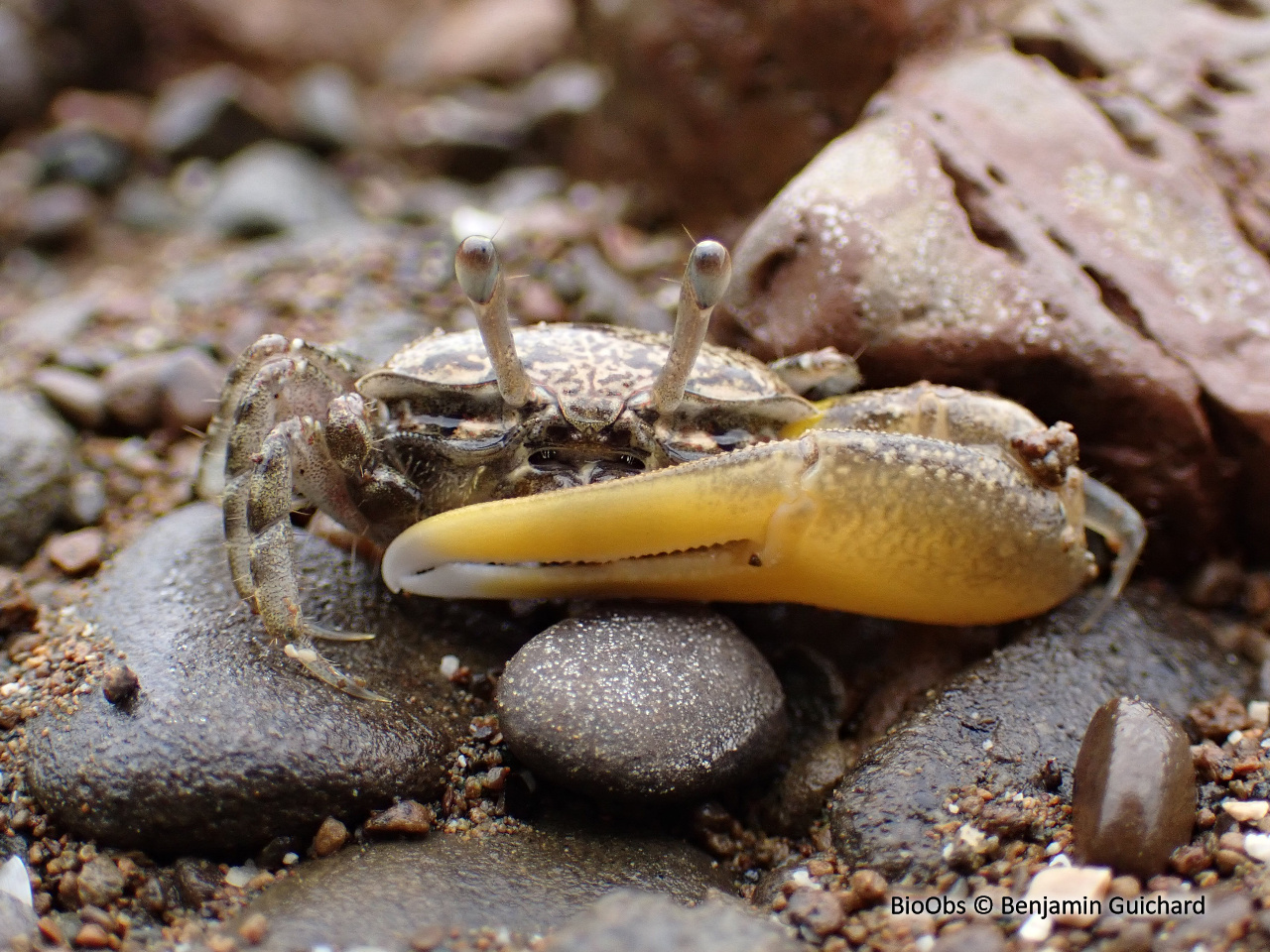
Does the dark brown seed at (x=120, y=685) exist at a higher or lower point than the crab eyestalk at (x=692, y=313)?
lower

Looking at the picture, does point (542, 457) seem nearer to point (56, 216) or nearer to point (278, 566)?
point (278, 566)

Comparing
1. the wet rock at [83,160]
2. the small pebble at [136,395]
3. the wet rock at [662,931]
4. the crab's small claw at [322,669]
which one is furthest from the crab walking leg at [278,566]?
the wet rock at [83,160]

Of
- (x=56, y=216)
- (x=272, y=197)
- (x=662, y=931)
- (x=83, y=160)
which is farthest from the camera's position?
(x=83, y=160)

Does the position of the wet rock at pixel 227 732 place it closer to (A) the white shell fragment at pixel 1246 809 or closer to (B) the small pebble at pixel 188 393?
(B) the small pebble at pixel 188 393

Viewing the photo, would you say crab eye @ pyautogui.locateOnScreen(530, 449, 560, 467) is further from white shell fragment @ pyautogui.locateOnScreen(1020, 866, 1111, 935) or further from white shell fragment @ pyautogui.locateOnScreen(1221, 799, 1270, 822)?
white shell fragment @ pyautogui.locateOnScreen(1221, 799, 1270, 822)

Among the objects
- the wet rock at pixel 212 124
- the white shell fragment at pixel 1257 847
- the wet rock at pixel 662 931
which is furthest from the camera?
the wet rock at pixel 212 124

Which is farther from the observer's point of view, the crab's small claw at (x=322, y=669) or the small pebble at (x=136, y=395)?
the small pebble at (x=136, y=395)

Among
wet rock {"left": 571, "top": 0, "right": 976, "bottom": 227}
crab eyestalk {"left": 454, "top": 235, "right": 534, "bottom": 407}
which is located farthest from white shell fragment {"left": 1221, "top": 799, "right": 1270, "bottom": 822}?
wet rock {"left": 571, "top": 0, "right": 976, "bottom": 227}

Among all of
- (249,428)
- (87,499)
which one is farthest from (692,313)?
(87,499)
